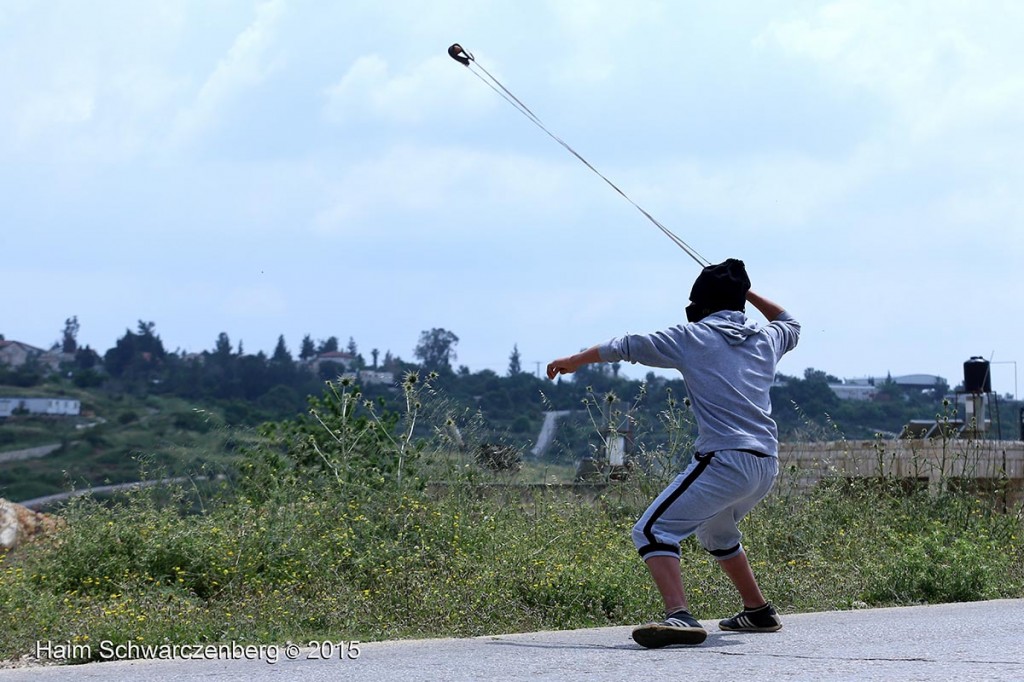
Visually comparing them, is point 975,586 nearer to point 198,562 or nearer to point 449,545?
point 449,545

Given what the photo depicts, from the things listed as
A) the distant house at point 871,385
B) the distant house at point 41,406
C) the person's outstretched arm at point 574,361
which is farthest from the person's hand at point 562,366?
the distant house at point 41,406

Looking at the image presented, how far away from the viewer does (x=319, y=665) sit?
5738mm

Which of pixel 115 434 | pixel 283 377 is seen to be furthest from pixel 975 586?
pixel 283 377

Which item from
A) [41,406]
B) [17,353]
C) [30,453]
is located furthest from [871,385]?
[17,353]

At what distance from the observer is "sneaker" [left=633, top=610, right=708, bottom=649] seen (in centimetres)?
600

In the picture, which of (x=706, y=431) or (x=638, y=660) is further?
(x=706, y=431)

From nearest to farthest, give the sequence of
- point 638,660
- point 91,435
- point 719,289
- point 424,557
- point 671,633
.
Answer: point 638,660 < point 671,633 < point 719,289 < point 424,557 < point 91,435

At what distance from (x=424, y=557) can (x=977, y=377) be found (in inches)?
679

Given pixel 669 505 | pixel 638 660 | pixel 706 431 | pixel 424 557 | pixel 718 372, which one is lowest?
pixel 638 660

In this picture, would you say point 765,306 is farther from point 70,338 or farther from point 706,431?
point 70,338

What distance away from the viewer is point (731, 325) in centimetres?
638

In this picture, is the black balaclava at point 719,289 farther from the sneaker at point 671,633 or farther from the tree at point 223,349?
the tree at point 223,349

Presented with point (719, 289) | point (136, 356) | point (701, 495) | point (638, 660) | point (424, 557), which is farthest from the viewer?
point (136, 356)

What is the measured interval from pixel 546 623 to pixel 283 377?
84.5 metres
